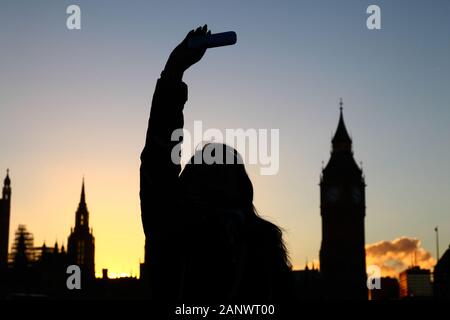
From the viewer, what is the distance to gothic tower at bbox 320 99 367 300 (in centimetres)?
16750

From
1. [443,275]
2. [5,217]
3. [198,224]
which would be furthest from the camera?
[5,217]

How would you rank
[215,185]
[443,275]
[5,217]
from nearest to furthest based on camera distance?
[215,185]
[443,275]
[5,217]

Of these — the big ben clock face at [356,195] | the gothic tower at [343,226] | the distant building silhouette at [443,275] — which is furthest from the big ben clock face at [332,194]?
the distant building silhouette at [443,275]

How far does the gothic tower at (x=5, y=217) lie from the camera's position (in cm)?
17275

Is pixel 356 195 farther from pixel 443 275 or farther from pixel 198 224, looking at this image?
pixel 198 224

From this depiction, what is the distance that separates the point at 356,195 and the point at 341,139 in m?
14.2

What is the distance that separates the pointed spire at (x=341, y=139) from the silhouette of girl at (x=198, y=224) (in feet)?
577

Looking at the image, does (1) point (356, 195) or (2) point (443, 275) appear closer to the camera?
(2) point (443, 275)

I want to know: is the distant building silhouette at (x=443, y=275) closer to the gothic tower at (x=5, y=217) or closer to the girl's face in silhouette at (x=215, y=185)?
the gothic tower at (x=5, y=217)

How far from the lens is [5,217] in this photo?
178875mm

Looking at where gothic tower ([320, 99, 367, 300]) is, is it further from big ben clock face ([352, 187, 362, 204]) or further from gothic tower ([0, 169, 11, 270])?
gothic tower ([0, 169, 11, 270])

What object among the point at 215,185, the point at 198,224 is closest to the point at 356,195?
the point at 215,185
